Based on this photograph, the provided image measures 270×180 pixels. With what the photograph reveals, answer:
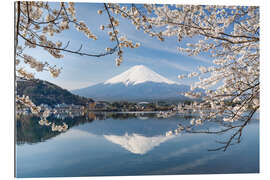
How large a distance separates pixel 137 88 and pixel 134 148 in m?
0.72

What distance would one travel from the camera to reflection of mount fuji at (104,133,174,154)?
299cm

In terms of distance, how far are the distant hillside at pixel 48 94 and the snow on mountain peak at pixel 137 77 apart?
16.3 inches

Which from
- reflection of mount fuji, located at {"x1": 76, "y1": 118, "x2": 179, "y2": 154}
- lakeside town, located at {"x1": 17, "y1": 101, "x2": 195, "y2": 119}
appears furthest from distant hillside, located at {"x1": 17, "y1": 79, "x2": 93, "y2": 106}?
reflection of mount fuji, located at {"x1": 76, "y1": 118, "x2": 179, "y2": 154}

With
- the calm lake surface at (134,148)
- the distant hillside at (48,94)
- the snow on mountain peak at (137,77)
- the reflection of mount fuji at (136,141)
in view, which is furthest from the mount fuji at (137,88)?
Result: the reflection of mount fuji at (136,141)

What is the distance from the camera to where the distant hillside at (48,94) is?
8.72 feet

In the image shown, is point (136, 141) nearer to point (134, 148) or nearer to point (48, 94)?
point (134, 148)

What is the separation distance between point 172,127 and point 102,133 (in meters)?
0.82

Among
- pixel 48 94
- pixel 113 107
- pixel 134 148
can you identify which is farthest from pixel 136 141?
pixel 48 94

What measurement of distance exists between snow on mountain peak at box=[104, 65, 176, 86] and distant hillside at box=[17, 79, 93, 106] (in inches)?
16.3
